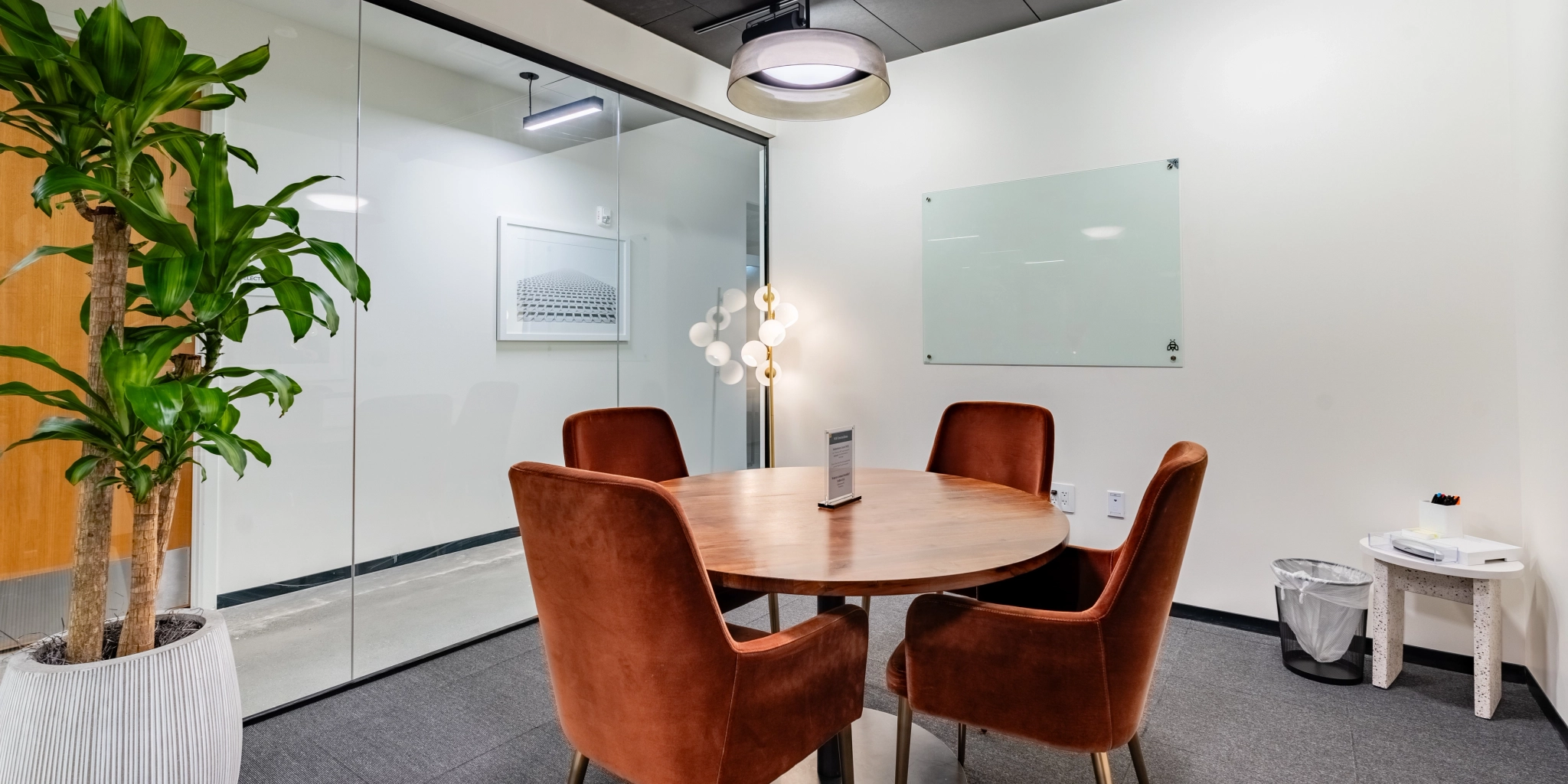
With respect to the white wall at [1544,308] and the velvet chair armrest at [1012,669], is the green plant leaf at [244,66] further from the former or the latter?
the white wall at [1544,308]

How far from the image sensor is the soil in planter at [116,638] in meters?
1.52

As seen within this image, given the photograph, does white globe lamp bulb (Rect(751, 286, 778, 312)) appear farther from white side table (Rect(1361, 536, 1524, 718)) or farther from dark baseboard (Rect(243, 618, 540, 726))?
white side table (Rect(1361, 536, 1524, 718))

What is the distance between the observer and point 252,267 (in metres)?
1.69

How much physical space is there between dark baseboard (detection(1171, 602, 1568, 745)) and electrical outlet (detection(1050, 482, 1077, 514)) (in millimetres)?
598

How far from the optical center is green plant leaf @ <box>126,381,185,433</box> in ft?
4.45

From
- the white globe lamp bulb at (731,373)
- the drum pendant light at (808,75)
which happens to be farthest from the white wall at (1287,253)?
the drum pendant light at (808,75)

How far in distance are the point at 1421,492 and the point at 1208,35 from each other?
2022mm

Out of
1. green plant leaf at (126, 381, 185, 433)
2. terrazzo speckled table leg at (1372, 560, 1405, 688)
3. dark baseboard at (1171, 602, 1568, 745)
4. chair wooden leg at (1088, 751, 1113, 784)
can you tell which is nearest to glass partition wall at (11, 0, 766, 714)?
green plant leaf at (126, 381, 185, 433)

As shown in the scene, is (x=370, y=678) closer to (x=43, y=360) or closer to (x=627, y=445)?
(x=627, y=445)

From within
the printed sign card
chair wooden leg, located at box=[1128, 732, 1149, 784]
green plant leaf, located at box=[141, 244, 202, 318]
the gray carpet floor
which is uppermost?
green plant leaf, located at box=[141, 244, 202, 318]

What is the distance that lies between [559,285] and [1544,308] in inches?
140

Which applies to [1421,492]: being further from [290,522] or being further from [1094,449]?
[290,522]

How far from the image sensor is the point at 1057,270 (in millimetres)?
3486

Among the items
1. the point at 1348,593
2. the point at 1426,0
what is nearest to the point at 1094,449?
the point at 1348,593
